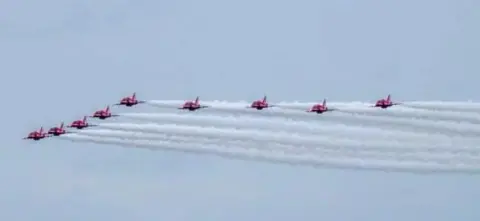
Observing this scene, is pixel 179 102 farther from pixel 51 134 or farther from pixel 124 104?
pixel 51 134

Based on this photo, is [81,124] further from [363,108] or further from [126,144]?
[363,108]

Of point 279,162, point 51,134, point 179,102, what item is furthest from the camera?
point 51,134

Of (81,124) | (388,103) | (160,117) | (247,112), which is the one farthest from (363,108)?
(81,124)

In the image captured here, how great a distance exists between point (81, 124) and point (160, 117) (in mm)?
10770

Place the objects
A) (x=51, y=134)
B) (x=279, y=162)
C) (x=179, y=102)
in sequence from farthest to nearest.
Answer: (x=51, y=134) → (x=179, y=102) → (x=279, y=162)

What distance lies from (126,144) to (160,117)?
4.29m

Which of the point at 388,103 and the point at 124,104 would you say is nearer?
the point at 388,103

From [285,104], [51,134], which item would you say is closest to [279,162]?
[285,104]

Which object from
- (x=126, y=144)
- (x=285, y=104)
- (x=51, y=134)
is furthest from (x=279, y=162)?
(x=51, y=134)

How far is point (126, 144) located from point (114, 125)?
12.2 ft

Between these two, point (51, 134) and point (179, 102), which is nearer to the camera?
point (179, 102)

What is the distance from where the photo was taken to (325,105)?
446ft

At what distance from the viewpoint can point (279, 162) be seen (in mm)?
133000

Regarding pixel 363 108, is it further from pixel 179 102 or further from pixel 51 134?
pixel 51 134
